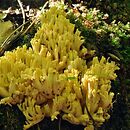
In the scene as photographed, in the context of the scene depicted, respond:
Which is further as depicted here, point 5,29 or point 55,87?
point 5,29

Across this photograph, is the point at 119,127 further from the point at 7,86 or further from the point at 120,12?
the point at 120,12

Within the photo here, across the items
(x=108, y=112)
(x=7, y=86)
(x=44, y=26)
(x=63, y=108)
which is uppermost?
(x=44, y=26)

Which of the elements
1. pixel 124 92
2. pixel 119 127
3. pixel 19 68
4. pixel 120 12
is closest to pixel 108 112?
pixel 119 127

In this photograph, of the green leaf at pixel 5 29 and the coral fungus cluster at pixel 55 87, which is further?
the green leaf at pixel 5 29

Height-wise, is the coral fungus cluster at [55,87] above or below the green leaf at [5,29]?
A: below

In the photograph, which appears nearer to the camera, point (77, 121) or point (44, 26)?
point (77, 121)

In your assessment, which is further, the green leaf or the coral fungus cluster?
the green leaf

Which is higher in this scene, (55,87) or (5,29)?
(5,29)

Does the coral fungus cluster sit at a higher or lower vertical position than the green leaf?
lower
